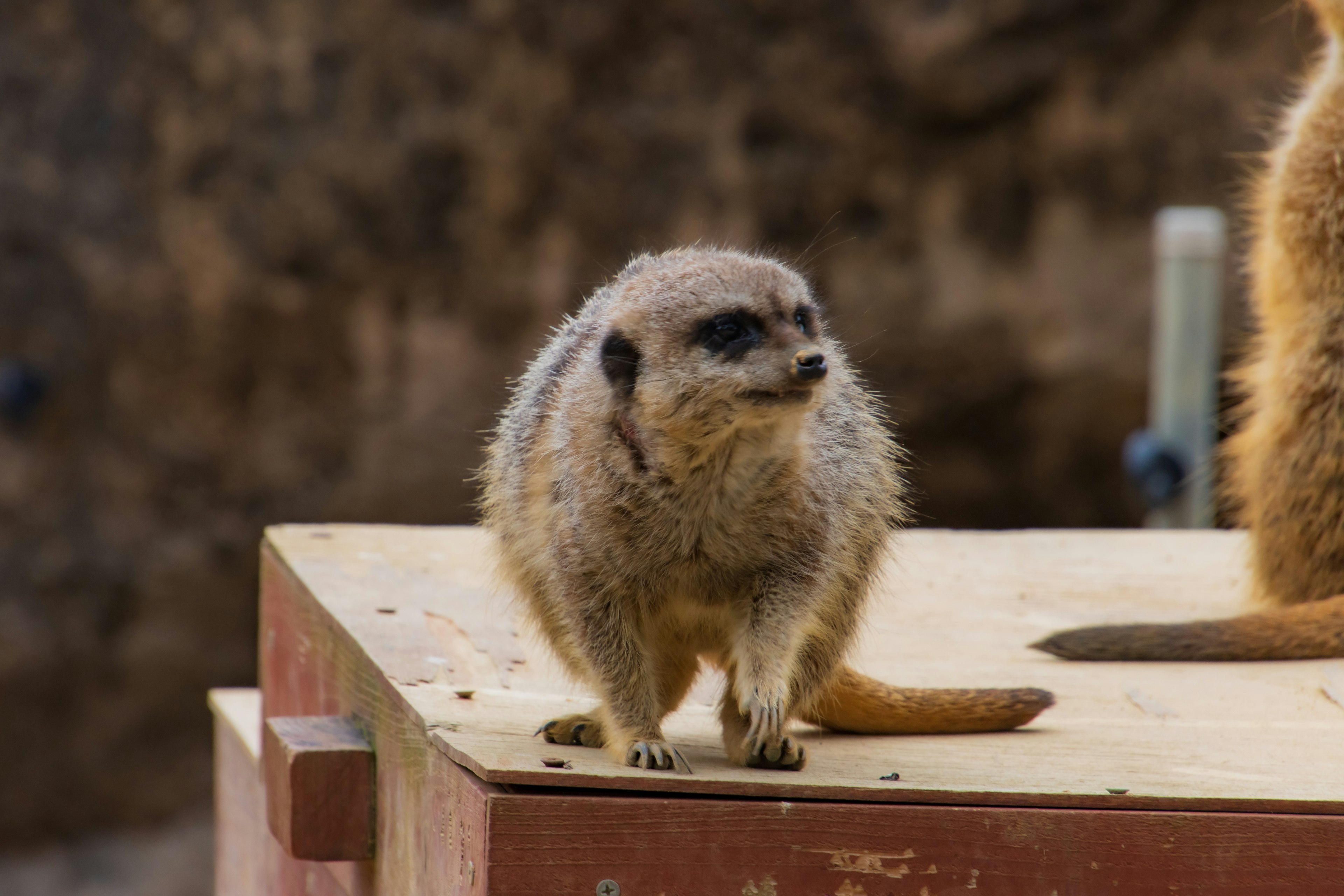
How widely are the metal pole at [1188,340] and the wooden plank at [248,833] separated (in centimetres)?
292

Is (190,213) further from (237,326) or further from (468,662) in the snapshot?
(468,662)

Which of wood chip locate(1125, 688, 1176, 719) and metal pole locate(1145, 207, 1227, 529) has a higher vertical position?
metal pole locate(1145, 207, 1227, 529)

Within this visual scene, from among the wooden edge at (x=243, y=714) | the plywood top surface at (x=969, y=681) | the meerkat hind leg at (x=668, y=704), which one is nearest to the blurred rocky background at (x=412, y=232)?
the wooden edge at (x=243, y=714)

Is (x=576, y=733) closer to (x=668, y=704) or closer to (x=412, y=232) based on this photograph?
(x=668, y=704)

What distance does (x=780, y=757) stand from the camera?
5.56 feet

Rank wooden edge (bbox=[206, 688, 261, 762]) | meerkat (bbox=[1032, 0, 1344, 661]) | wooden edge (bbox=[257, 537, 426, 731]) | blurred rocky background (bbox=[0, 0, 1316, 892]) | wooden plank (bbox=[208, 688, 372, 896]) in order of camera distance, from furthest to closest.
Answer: blurred rocky background (bbox=[0, 0, 1316, 892]) → wooden edge (bbox=[206, 688, 261, 762]) → meerkat (bbox=[1032, 0, 1344, 661]) → wooden plank (bbox=[208, 688, 372, 896]) → wooden edge (bbox=[257, 537, 426, 731])

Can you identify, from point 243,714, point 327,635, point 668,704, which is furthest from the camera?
point 243,714

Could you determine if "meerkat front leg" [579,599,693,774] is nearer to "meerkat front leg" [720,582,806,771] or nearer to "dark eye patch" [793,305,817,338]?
"meerkat front leg" [720,582,806,771]

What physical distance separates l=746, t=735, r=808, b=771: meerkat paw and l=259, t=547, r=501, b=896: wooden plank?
0.30 m

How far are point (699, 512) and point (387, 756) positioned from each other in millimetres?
648

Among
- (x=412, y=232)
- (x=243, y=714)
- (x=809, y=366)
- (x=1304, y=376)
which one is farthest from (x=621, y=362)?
(x=412, y=232)

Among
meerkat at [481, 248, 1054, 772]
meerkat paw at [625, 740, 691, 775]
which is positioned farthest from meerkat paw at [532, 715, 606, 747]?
meerkat paw at [625, 740, 691, 775]

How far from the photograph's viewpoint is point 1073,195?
6.64 m

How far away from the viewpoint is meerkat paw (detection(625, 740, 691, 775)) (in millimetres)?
1641
